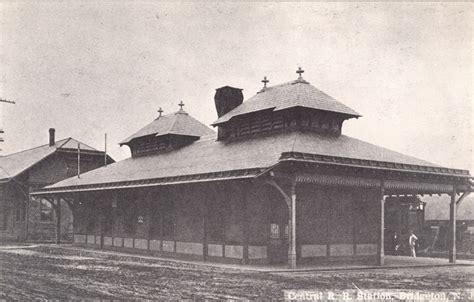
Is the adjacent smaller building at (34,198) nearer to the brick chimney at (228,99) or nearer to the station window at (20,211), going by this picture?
the station window at (20,211)

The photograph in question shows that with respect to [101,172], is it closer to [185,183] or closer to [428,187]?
[185,183]

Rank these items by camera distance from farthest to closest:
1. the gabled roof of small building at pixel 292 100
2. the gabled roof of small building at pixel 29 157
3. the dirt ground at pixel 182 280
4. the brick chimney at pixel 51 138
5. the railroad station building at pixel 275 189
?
the brick chimney at pixel 51 138 < the gabled roof of small building at pixel 29 157 < the gabled roof of small building at pixel 292 100 < the railroad station building at pixel 275 189 < the dirt ground at pixel 182 280

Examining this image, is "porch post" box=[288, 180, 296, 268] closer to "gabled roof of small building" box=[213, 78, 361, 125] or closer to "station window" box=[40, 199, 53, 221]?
"gabled roof of small building" box=[213, 78, 361, 125]

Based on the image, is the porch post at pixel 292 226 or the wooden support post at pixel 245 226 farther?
the wooden support post at pixel 245 226

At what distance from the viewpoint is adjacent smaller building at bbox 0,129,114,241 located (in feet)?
120

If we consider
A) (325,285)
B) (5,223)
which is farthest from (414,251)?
(5,223)

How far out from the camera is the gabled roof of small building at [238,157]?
19484 millimetres

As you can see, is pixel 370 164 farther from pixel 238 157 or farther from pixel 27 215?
pixel 27 215

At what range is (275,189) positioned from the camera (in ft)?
64.5

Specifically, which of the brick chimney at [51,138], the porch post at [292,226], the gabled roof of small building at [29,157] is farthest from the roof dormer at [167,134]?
the porch post at [292,226]

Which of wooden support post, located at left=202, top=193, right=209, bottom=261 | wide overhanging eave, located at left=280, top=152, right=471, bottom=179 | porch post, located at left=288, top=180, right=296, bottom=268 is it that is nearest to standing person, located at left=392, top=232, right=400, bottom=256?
wide overhanging eave, located at left=280, top=152, right=471, bottom=179

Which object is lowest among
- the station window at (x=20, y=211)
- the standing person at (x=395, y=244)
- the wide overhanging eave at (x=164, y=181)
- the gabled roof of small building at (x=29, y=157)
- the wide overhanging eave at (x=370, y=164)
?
the standing person at (x=395, y=244)

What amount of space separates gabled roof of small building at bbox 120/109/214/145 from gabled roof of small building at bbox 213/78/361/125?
5.22 meters

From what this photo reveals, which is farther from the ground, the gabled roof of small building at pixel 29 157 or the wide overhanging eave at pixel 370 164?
the gabled roof of small building at pixel 29 157
